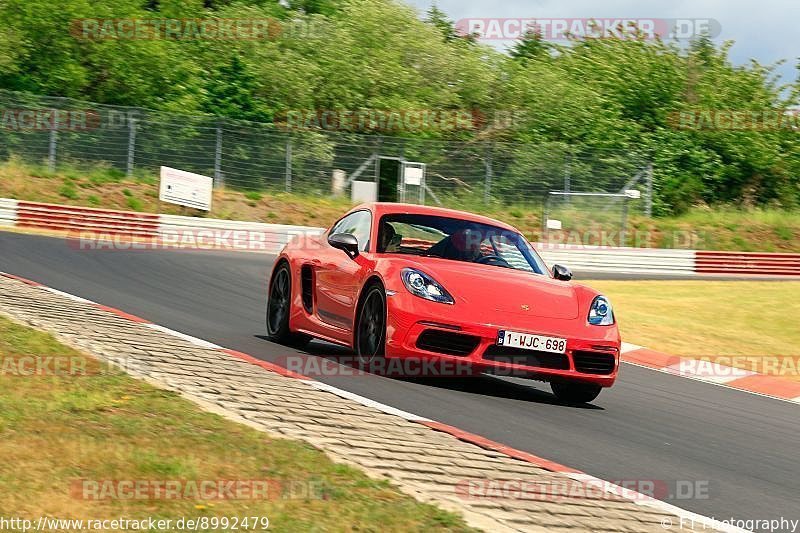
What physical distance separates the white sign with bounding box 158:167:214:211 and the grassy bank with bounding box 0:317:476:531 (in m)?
24.4

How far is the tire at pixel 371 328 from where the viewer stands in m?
8.91

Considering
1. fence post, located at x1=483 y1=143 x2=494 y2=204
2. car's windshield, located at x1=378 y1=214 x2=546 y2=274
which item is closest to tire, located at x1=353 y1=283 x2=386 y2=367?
car's windshield, located at x1=378 y1=214 x2=546 y2=274

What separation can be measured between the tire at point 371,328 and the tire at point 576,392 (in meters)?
1.34

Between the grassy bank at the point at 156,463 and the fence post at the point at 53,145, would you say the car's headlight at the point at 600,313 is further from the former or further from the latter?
the fence post at the point at 53,145

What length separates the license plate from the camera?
28.2ft

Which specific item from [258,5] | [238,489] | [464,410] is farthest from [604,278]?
[258,5]

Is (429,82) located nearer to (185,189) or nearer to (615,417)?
(185,189)

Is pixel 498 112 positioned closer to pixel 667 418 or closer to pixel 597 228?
pixel 597 228

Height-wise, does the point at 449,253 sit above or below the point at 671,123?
below

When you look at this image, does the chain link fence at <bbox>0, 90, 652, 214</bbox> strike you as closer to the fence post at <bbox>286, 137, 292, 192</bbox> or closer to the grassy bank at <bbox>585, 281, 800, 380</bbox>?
the fence post at <bbox>286, 137, 292, 192</bbox>

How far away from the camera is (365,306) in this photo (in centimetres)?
926

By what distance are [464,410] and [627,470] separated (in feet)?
5.27

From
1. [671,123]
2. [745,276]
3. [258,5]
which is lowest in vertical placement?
[745,276]

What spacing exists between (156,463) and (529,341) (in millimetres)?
4111
